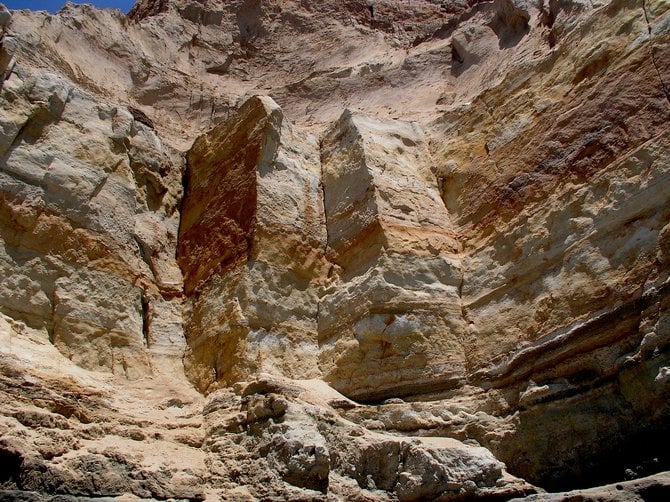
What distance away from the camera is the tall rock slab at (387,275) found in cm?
759

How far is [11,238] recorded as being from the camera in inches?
297

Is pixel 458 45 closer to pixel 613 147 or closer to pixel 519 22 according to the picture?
pixel 519 22

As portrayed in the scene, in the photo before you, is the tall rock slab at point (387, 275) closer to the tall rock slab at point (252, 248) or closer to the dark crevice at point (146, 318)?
the tall rock slab at point (252, 248)

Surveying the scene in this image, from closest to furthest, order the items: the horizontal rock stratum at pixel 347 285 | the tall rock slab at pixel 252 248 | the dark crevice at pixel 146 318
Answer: the horizontal rock stratum at pixel 347 285 < the tall rock slab at pixel 252 248 < the dark crevice at pixel 146 318

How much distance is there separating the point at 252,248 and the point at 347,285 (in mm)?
1304

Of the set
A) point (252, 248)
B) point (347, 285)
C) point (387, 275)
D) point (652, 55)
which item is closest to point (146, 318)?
point (252, 248)

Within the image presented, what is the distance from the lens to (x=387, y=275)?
817 centimetres

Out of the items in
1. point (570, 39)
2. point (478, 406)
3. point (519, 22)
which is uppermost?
point (519, 22)

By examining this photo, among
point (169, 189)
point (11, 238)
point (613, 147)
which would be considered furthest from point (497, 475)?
point (169, 189)

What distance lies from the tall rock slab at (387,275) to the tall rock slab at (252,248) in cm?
30

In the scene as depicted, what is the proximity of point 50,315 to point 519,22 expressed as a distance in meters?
9.61

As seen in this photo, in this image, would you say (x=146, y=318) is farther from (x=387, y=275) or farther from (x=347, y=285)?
(x=387, y=275)

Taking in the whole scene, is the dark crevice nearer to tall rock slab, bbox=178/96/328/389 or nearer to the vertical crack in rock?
tall rock slab, bbox=178/96/328/389

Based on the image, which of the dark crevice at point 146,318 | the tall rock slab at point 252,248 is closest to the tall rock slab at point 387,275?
the tall rock slab at point 252,248
